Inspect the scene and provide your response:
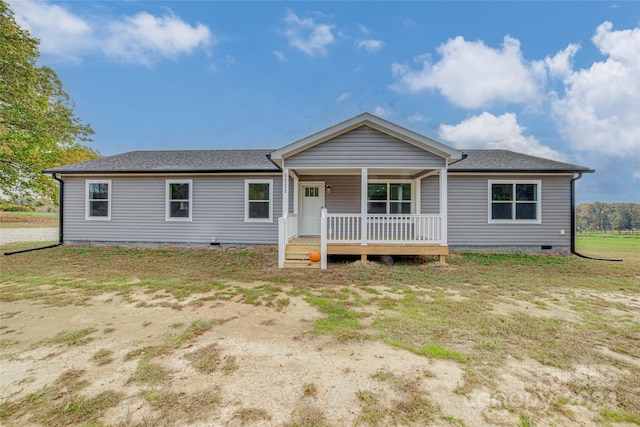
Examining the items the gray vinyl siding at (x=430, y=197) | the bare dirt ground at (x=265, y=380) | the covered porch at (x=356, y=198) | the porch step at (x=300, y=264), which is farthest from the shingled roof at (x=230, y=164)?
the bare dirt ground at (x=265, y=380)

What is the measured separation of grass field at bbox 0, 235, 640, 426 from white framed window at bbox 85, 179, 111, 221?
6.69 ft

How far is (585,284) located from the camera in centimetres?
578

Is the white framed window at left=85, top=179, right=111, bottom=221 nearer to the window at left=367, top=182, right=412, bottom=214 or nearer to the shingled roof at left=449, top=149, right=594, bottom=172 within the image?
the window at left=367, top=182, right=412, bottom=214

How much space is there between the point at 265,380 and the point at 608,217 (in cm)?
3679

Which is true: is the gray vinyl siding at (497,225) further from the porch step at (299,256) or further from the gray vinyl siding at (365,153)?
the porch step at (299,256)

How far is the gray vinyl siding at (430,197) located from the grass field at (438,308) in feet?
6.77

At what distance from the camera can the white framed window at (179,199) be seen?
33.7 ft

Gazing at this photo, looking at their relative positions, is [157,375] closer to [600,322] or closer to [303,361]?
[303,361]

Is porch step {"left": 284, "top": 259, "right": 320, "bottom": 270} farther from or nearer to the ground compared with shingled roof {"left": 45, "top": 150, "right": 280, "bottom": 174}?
nearer to the ground

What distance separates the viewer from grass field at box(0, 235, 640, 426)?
216 cm

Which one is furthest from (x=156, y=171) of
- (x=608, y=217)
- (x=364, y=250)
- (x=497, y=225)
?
(x=608, y=217)

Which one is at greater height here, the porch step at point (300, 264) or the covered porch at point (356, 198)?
the covered porch at point (356, 198)

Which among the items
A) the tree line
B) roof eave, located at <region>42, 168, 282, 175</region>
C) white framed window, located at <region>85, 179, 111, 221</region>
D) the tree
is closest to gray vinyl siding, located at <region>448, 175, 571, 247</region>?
roof eave, located at <region>42, 168, 282, 175</region>

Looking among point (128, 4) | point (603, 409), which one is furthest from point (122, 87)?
point (603, 409)
